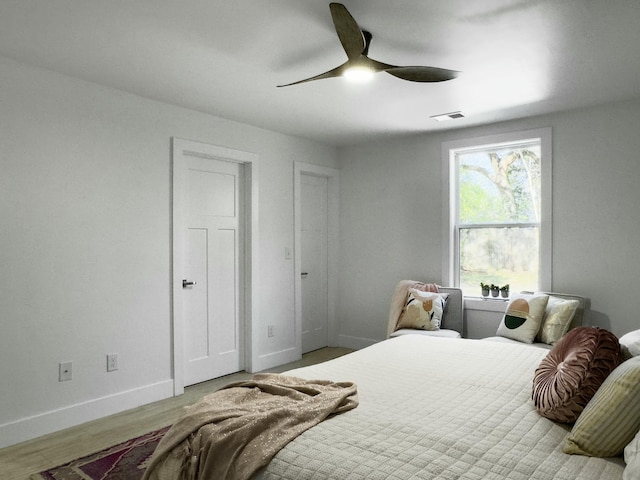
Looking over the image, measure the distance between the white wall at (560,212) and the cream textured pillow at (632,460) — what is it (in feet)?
8.97

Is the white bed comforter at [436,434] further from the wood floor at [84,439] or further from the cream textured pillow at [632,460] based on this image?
the wood floor at [84,439]

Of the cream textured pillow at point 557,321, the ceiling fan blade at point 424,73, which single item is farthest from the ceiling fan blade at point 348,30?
the cream textured pillow at point 557,321

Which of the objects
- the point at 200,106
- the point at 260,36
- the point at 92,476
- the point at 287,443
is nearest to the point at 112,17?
the point at 260,36

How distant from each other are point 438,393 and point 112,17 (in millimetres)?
2453

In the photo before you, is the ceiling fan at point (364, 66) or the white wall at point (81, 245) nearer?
the ceiling fan at point (364, 66)

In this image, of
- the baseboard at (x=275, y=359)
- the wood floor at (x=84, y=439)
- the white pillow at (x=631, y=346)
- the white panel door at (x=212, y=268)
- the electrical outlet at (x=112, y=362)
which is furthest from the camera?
the baseboard at (x=275, y=359)

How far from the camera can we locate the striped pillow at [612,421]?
4.78 ft

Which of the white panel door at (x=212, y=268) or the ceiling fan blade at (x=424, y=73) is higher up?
the ceiling fan blade at (x=424, y=73)

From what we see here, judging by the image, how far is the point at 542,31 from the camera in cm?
247

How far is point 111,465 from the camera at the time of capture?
2.61 m

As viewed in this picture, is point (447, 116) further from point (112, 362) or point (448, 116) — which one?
point (112, 362)

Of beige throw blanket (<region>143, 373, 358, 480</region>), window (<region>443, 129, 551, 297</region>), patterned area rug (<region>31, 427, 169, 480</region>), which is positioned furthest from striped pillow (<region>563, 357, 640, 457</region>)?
window (<region>443, 129, 551, 297</region>)

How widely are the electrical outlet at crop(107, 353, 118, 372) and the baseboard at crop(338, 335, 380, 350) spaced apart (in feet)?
9.02

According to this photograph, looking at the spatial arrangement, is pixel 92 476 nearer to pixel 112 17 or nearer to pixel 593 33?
pixel 112 17
